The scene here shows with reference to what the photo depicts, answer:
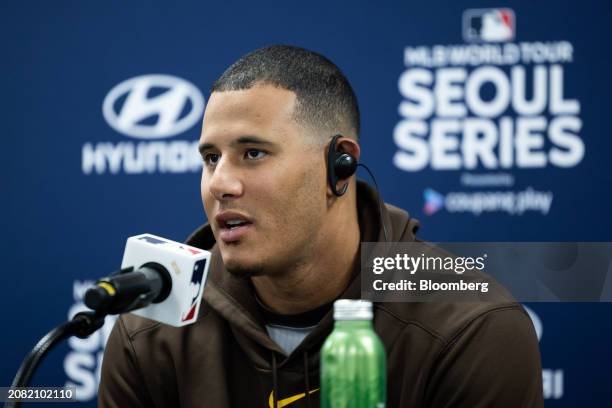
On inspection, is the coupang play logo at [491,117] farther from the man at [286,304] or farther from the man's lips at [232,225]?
the man's lips at [232,225]

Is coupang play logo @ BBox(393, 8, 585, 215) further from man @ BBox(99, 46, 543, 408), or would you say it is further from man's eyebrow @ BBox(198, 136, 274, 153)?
man's eyebrow @ BBox(198, 136, 274, 153)

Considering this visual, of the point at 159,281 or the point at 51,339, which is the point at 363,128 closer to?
A: the point at 159,281

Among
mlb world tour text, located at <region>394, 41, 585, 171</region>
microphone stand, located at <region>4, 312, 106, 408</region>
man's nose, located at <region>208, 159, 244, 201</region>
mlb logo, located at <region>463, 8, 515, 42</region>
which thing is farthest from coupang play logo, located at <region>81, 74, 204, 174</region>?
microphone stand, located at <region>4, 312, 106, 408</region>

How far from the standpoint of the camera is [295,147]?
1.48 m

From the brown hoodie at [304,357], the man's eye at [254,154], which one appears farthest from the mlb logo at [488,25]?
the man's eye at [254,154]

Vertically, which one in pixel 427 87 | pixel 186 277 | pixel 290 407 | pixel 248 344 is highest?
pixel 427 87

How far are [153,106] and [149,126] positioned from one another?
61mm

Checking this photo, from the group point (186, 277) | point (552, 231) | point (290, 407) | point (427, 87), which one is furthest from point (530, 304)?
point (186, 277)

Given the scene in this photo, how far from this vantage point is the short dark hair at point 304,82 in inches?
59.2

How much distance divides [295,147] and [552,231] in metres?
1.04

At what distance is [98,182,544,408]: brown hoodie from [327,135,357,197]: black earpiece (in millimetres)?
129

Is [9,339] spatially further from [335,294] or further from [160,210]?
[335,294]

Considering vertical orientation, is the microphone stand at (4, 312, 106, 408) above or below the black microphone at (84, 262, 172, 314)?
below

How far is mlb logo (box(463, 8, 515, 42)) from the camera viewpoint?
7.42 ft
